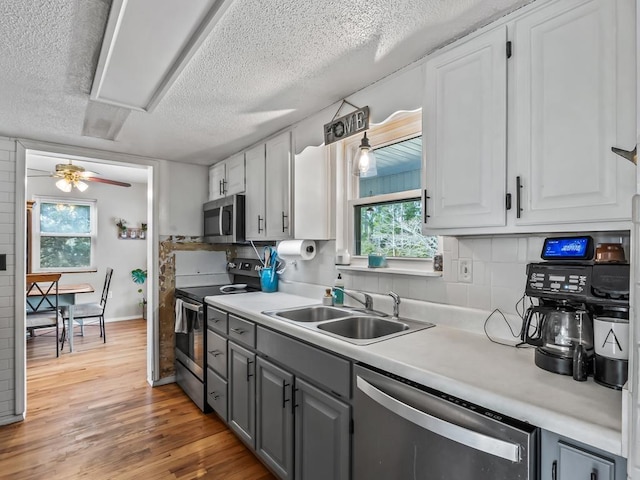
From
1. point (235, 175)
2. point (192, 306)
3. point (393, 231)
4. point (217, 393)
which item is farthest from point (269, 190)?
point (217, 393)

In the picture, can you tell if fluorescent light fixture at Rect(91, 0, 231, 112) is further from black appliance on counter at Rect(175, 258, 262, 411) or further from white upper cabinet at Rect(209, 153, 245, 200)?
black appliance on counter at Rect(175, 258, 262, 411)

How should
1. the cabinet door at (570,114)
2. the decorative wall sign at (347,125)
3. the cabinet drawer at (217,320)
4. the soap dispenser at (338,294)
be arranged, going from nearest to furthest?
the cabinet door at (570,114) → the decorative wall sign at (347,125) → the soap dispenser at (338,294) → the cabinet drawer at (217,320)

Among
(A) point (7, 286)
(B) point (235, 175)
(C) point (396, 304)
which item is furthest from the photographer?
(B) point (235, 175)

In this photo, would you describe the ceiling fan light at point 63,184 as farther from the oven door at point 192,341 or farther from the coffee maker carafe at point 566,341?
the coffee maker carafe at point 566,341

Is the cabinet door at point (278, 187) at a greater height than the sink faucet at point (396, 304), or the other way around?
the cabinet door at point (278, 187)

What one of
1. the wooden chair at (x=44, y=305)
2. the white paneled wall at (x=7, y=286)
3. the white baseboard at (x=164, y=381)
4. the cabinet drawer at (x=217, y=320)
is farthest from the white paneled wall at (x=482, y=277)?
the wooden chair at (x=44, y=305)

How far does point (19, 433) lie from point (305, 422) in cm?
223

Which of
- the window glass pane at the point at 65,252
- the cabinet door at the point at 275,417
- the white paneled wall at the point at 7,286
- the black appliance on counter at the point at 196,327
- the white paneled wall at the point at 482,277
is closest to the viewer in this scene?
the white paneled wall at the point at 482,277

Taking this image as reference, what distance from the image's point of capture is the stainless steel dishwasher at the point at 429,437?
2.99ft

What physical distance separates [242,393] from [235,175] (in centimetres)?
181

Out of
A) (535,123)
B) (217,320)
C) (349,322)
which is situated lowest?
(217,320)

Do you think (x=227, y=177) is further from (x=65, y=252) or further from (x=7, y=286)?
(x=65, y=252)

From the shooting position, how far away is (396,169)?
7.23 feet

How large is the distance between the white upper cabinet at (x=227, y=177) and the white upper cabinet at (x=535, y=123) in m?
1.93
